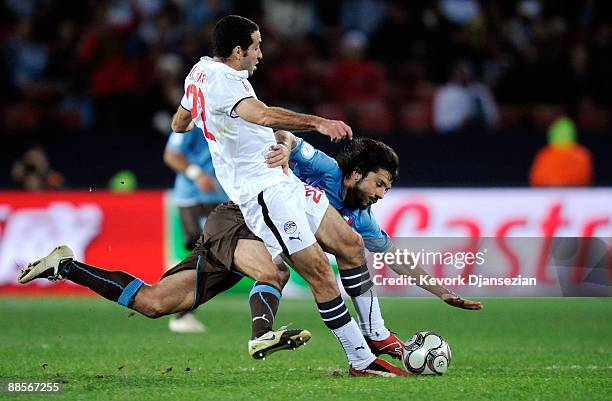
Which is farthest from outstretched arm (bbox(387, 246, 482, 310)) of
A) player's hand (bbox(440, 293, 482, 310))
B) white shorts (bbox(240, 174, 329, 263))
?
white shorts (bbox(240, 174, 329, 263))

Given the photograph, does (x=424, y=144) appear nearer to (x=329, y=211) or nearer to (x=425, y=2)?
(x=425, y=2)

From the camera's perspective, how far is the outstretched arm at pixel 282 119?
6.38 m

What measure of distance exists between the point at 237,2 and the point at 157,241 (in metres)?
4.39

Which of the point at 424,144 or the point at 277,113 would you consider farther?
the point at 424,144

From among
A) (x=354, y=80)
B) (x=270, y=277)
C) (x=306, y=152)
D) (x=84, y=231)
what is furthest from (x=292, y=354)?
(x=354, y=80)

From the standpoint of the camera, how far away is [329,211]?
7.07m

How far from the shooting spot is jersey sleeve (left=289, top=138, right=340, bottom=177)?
7422mm

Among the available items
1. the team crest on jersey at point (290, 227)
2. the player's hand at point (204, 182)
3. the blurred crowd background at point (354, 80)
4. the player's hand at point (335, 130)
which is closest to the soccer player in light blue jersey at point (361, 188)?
the team crest on jersey at point (290, 227)

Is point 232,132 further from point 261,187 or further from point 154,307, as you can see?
point 154,307

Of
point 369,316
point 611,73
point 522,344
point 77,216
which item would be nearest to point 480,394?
point 369,316

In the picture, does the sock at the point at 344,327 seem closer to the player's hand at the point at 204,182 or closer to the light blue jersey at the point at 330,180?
the light blue jersey at the point at 330,180

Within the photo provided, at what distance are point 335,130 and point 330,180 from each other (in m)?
1.26

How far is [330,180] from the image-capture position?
753 cm

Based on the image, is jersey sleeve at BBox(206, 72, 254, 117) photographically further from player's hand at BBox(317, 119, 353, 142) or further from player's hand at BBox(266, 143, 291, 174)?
player's hand at BBox(317, 119, 353, 142)
